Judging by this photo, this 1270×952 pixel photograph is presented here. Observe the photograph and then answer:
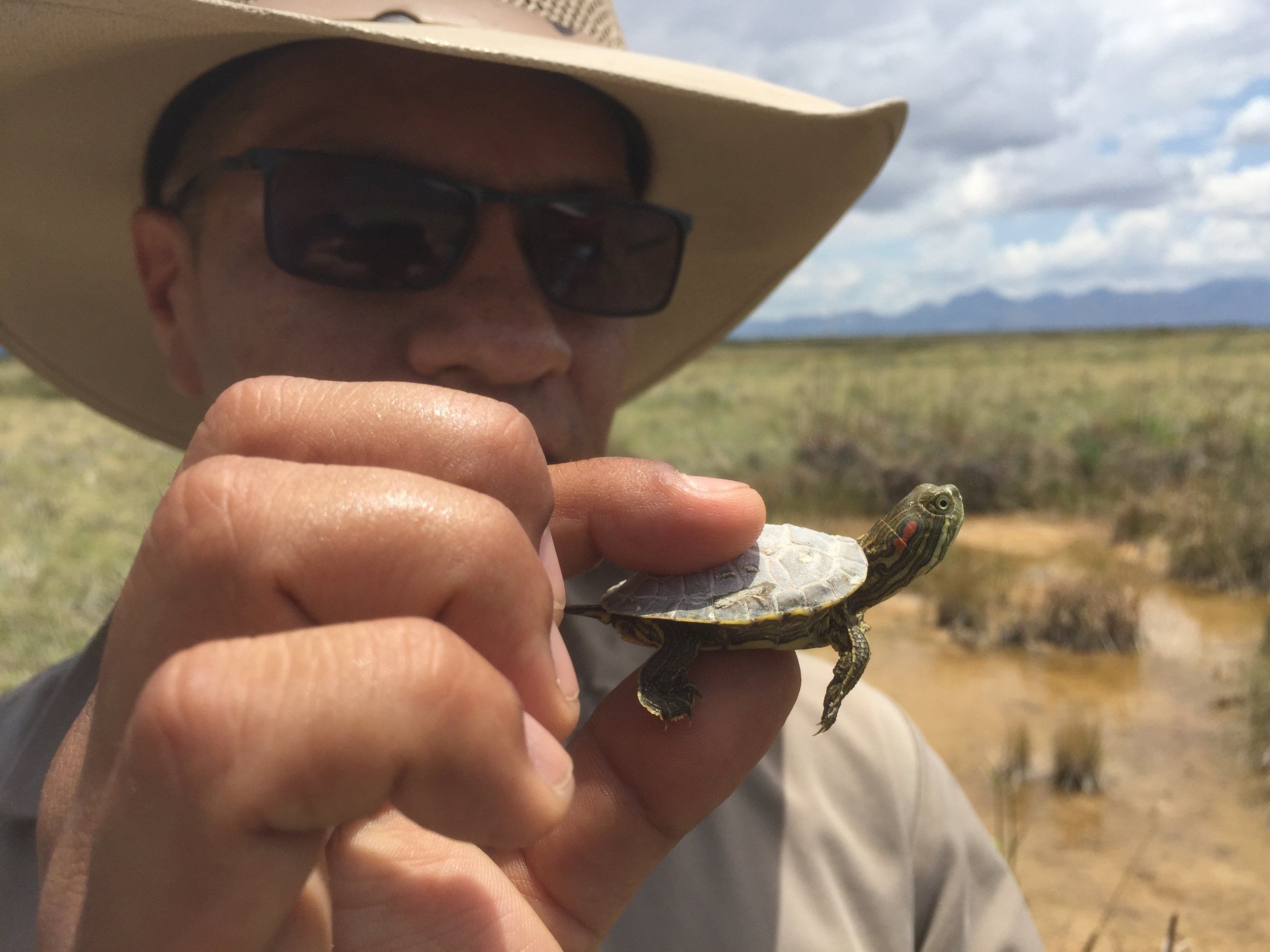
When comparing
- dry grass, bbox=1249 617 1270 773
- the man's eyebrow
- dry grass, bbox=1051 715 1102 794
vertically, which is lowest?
dry grass, bbox=1051 715 1102 794

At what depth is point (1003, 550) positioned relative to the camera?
13070mm

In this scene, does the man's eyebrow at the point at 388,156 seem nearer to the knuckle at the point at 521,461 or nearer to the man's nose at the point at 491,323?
the man's nose at the point at 491,323

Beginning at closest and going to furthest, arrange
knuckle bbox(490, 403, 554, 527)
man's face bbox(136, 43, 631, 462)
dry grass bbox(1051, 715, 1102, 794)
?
1. knuckle bbox(490, 403, 554, 527)
2. man's face bbox(136, 43, 631, 462)
3. dry grass bbox(1051, 715, 1102, 794)

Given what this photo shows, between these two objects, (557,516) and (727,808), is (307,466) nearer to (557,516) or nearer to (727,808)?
(557,516)

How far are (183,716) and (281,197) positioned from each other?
187 cm

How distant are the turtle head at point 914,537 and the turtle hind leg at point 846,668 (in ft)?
0.40

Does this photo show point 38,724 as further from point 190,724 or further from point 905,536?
point 905,536

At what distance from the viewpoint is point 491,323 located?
2369 millimetres

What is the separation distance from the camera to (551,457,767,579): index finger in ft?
5.60

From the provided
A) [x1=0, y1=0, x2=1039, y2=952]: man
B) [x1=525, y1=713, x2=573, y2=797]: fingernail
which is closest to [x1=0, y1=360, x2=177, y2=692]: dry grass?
[x1=0, y1=0, x2=1039, y2=952]: man

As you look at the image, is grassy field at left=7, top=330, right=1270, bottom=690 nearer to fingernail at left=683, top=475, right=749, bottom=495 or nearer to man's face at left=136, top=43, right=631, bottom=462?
man's face at left=136, top=43, right=631, bottom=462

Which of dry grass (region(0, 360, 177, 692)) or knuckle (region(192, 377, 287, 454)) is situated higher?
knuckle (region(192, 377, 287, 454))

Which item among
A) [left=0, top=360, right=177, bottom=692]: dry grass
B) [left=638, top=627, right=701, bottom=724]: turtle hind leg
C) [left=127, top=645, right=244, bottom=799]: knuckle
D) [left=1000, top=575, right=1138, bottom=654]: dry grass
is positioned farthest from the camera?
[left=1000, top=575, right=1138, bottom=654]: dry grass

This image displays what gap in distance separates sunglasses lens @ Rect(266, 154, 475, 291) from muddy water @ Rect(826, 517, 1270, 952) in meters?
6.17
